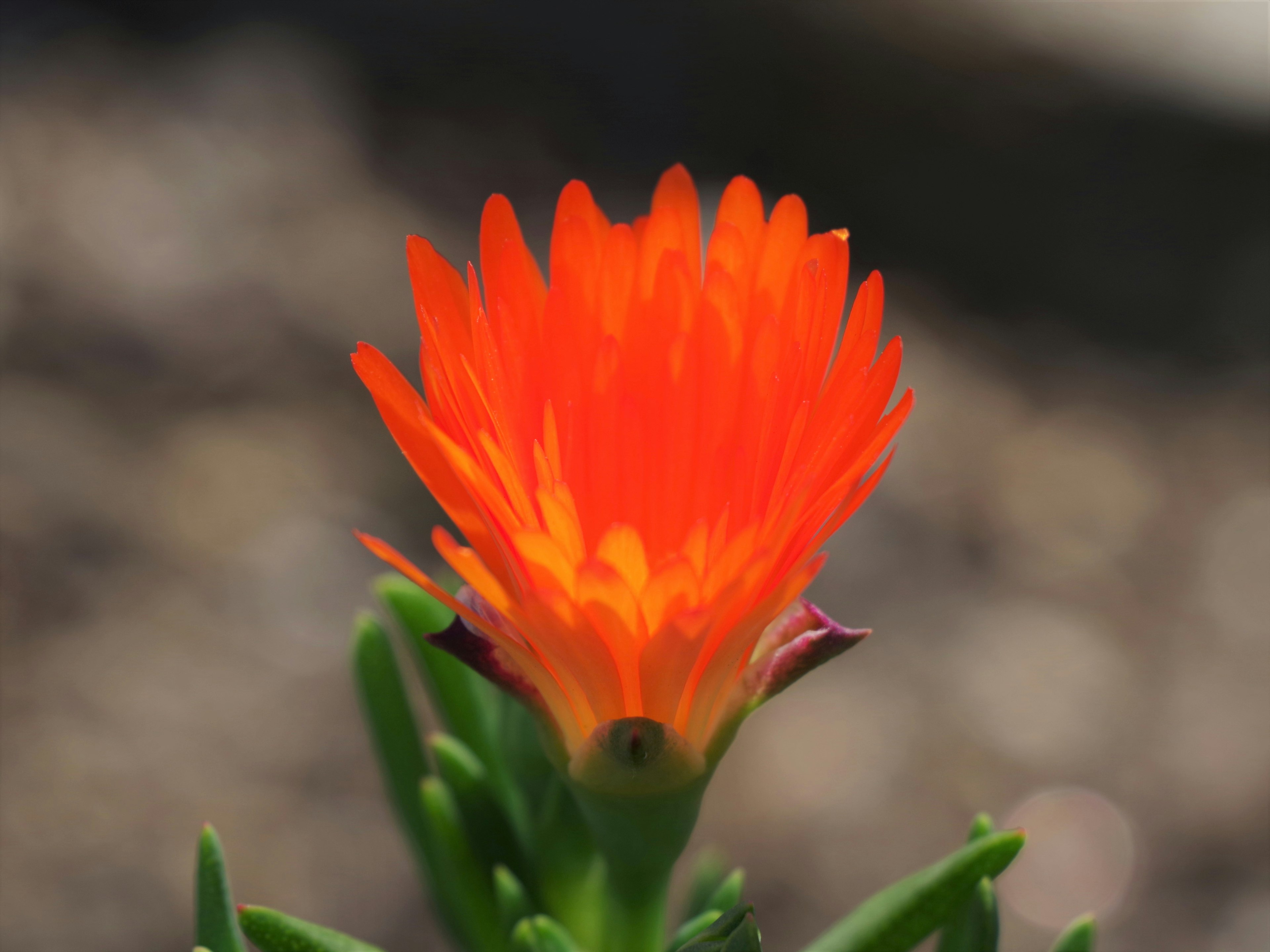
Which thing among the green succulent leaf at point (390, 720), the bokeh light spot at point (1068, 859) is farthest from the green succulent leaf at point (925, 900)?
the bokeh light spot at point (1068, 859)

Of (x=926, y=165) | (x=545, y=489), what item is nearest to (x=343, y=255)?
(x=926, y=165)

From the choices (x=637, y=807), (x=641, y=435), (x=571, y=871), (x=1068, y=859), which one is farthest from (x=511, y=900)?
(x=1068, y=859)

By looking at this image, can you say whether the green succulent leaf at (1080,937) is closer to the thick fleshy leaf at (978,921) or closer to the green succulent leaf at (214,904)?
the thick fleshy leaf at (978,921)

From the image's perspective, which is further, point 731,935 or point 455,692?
point 455,692

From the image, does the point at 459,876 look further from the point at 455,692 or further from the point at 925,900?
the point at 925,900

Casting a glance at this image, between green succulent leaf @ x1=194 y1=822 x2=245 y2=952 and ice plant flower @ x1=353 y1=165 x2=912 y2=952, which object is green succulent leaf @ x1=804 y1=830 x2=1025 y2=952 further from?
green succulent leaf @ x1=194 y1=822 x2=245 y2=952
